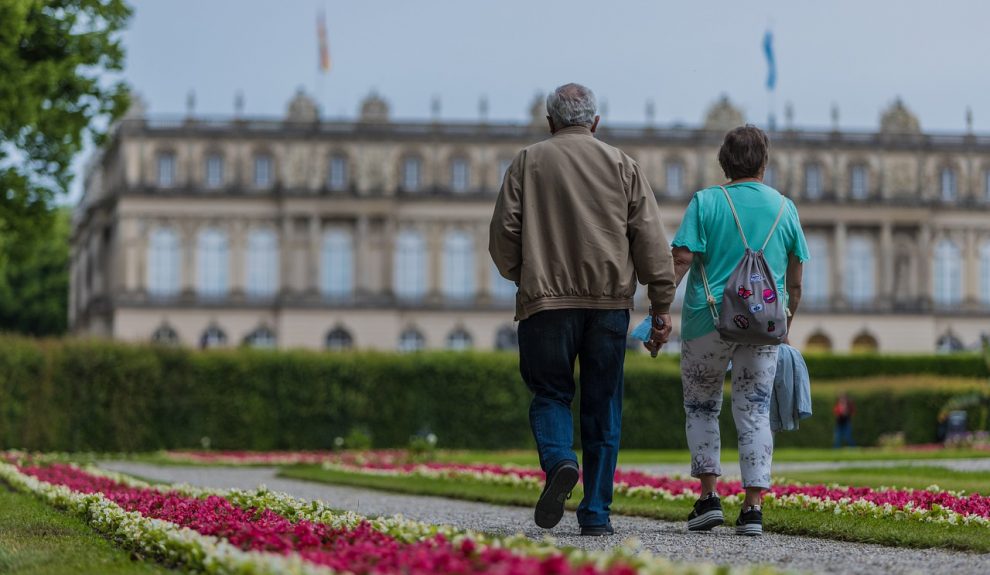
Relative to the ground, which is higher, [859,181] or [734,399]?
[859,181]

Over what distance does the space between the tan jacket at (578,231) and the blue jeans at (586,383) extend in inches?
4.0

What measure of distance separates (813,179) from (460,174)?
17.6 metres

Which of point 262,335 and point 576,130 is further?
point 262,335

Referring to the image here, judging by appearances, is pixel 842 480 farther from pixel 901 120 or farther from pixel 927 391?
pixel 901 120

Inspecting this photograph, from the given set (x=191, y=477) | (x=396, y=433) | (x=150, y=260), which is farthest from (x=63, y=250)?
(x=191, y=477)

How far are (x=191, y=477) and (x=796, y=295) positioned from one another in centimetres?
1215

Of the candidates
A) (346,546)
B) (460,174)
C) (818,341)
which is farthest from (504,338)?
(346,546)

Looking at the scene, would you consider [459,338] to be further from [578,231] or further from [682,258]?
[578,231]

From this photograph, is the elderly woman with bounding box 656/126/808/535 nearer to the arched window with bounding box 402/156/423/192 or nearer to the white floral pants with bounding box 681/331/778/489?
the white floral pants with bounding box 681/331/778/489

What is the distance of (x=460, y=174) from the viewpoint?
72812 millimetres

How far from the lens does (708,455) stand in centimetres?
900

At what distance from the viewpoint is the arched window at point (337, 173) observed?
71875 mm

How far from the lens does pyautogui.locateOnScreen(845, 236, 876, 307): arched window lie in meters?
73.0

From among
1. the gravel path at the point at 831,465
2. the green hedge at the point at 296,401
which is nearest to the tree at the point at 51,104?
the green hedge at the point at 296,401
